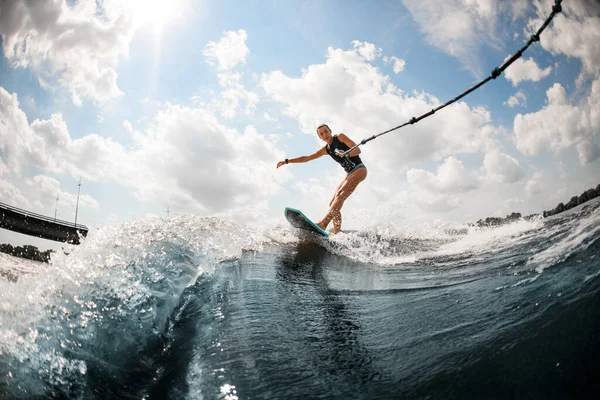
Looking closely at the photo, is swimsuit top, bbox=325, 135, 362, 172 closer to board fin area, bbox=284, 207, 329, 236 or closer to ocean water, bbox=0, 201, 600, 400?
board fin area, bbox=284, 207, 329, 236

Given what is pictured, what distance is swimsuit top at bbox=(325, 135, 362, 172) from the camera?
26.3ft

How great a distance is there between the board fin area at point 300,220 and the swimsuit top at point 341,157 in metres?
2.14

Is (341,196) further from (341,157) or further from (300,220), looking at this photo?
(300,220)

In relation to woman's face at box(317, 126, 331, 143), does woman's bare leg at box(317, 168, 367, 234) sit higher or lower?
lower

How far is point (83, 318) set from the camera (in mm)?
2146

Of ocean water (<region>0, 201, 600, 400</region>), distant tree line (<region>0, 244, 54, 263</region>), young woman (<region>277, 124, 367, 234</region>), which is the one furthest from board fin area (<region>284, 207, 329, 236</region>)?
distant tree line (<region>0, 244, 54, 263</region>)

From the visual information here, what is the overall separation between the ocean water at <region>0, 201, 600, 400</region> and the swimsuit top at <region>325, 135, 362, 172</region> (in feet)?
15.6

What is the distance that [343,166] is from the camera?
8242 mm

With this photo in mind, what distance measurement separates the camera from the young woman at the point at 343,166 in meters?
7.70

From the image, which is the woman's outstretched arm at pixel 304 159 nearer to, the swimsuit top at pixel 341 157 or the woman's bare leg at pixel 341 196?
the swimsuit top at pixel 341 157

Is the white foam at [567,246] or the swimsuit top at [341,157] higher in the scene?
the swimsuit top at [341,157]

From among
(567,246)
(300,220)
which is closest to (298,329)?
(567,246)

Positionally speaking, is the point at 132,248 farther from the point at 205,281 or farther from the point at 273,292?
the point at 273,292

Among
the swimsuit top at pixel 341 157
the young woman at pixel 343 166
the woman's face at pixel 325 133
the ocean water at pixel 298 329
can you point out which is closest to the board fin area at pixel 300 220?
the young woman at pixel 343 166
